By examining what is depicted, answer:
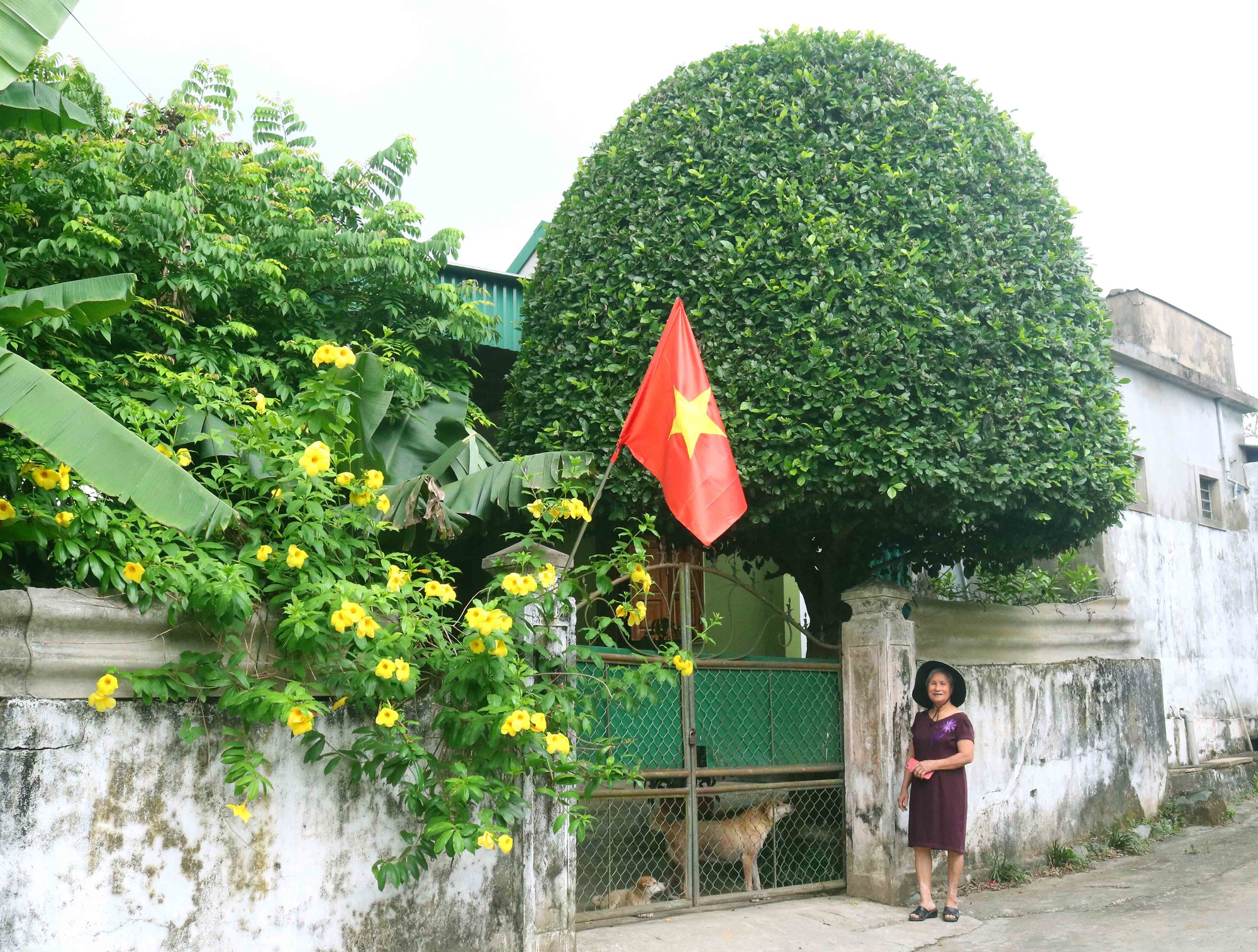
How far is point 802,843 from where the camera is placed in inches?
263

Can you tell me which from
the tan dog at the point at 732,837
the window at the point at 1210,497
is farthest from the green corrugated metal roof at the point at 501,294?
the window at the point at 1210,497

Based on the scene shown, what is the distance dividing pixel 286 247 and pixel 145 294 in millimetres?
1038

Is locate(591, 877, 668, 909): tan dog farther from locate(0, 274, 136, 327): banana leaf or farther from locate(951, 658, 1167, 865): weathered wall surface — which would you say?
locate(0, 274, 136, 327): banana leaf

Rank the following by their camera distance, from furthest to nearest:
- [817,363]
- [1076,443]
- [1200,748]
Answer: [1200,748]
[1076,443]
[817,363]

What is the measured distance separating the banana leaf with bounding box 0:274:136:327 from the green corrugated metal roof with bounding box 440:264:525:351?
14.1 ft

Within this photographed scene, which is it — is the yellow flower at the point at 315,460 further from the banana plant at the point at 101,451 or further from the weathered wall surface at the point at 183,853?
the weathered wall surface at the point at 183,853

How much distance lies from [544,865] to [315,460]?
→ 2270 millimetres

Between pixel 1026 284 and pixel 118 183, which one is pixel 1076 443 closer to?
pixel 1026 284

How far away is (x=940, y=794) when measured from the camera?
20.1 feet

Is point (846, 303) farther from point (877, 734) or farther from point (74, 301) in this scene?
point (74, 301)

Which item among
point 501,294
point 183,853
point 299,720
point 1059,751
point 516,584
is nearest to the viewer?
point 299,720

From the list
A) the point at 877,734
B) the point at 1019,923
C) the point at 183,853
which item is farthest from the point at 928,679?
the point at 183,853

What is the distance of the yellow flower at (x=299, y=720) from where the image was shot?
3.88 metres

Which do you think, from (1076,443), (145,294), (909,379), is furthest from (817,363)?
(145,294)
